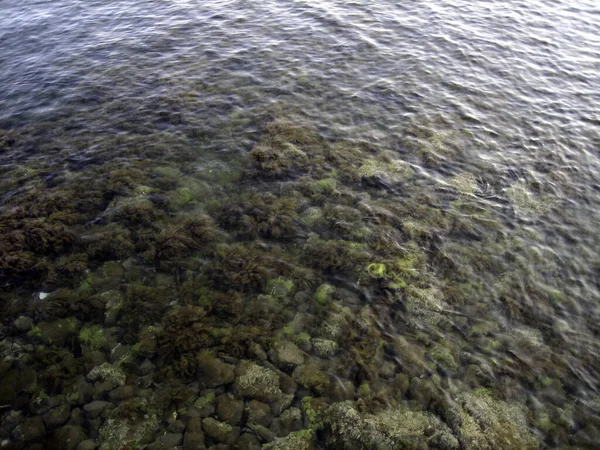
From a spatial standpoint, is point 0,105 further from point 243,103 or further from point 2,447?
point 2,447

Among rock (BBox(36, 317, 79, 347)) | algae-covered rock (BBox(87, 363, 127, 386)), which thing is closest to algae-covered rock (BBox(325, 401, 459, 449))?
algae-covered rock (BBox(87, 363, 127, 386))

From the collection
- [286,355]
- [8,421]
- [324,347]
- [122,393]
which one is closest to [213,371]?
[286,355]

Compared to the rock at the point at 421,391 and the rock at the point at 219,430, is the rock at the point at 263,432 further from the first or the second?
the rock at the point at 421,391

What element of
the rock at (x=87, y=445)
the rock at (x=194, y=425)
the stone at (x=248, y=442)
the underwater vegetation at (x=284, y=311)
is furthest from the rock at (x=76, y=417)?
the stone at (x=248, y=442)

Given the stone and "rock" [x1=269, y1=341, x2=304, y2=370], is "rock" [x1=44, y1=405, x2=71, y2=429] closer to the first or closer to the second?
the stone

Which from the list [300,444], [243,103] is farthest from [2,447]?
[243,103]
